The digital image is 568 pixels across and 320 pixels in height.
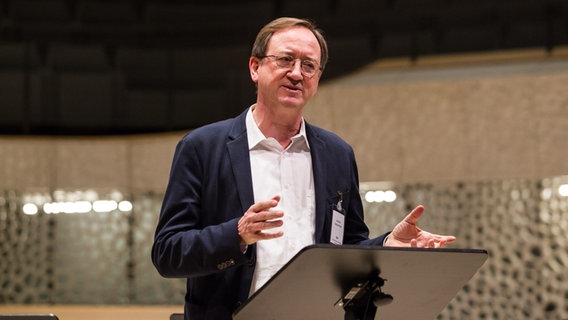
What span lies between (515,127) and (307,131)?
11.6ft

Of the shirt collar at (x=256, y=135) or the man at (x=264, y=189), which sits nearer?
the man at (x=264, y=189)

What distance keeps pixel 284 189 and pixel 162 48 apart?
475cm

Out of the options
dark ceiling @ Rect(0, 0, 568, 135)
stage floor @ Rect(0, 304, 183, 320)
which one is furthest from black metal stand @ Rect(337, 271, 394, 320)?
dark ceiling @ Rect(0, 0, 568, 135)

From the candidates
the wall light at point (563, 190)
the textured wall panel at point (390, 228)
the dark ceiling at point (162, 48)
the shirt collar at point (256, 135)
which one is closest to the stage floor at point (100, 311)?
the textured wall panel at point (390, 228)

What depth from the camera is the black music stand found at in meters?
1.33

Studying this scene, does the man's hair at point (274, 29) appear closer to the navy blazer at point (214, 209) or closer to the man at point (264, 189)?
the man at point (264, 189)

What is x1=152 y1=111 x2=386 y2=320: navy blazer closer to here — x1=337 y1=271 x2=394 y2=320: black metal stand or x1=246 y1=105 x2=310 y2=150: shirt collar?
x1=246 y1=105 x2=310 y2=150: shirt collar

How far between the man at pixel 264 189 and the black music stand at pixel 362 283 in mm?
130

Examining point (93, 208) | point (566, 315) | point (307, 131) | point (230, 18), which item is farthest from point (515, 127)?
point (307, 131)

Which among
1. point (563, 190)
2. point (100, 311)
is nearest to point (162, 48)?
point (100, 311)

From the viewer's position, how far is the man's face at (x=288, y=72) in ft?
5.77

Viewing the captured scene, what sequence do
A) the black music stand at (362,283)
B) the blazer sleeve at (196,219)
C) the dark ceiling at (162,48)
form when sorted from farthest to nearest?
the dark ceiling at (162,48) < the blazer sleeve at (196,219) < the black music stand at (362,283)

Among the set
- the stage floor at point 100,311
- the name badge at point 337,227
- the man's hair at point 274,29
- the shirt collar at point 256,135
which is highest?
the man's hair at point 274,29

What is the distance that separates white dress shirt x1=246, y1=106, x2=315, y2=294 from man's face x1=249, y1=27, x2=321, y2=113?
9 cm
